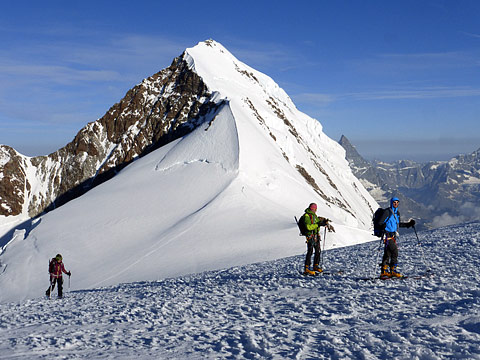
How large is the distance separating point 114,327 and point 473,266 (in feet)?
37.7

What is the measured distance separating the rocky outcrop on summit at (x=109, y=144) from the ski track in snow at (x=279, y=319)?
68.2 m

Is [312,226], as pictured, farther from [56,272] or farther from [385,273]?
[56,272]

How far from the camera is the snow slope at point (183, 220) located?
31438 mm

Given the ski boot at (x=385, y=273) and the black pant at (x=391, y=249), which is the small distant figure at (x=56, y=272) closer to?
the ski boot at (x=385, y=273)

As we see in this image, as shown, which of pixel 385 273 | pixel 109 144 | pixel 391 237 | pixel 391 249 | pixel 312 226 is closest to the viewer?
pixel 391 249

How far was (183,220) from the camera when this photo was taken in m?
39.8

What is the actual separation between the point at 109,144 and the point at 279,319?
8778 centimetres

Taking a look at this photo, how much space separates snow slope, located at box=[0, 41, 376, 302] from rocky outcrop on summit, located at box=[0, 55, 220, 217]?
759 inches

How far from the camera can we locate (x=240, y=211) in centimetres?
4056

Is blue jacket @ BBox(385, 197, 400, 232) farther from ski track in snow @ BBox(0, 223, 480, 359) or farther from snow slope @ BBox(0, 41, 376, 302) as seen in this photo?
snow slope @ BBox(0, 41, 376, 302)

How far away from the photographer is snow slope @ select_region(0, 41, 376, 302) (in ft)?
103

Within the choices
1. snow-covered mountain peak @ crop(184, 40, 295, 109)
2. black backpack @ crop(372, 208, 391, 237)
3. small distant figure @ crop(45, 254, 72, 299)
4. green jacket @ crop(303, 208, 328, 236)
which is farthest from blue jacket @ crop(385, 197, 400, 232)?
snow-covered mountain peak @ crop(184, 40, 295, 109)

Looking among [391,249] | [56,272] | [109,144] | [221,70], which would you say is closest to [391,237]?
[391,249]

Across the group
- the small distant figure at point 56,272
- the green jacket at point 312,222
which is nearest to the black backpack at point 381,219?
the green jacket at point 312,222
